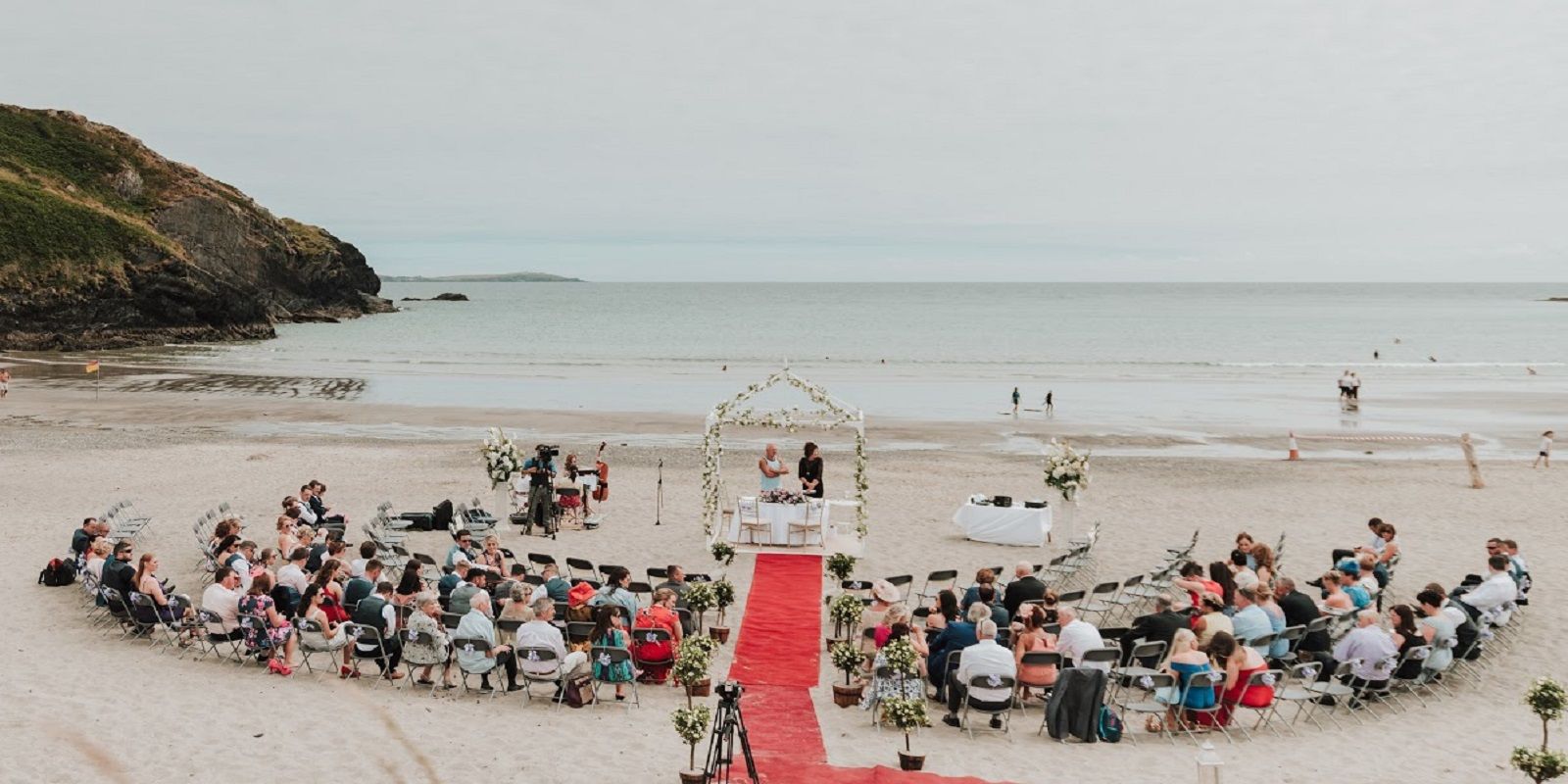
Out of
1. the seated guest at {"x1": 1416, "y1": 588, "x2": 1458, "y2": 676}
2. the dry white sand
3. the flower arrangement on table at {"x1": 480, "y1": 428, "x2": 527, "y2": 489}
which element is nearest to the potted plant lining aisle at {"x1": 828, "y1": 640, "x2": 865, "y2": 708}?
the dry white sand

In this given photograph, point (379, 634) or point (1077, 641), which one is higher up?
point (1077, 641)

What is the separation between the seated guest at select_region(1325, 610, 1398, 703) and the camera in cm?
1088

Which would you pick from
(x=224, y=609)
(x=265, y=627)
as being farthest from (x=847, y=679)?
(x=224, y=609)

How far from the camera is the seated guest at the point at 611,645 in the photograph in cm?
1106

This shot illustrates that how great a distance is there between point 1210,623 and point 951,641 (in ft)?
8.31

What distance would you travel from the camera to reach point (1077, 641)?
10.8m

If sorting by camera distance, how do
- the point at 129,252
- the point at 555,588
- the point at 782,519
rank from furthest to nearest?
the point at 129,252 → the point at 782,519 → the point at 555,588

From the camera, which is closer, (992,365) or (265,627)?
(265,627)

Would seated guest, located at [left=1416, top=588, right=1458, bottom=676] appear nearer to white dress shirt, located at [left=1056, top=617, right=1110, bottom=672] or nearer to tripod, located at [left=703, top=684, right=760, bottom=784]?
white dress shirt, located at [left=1056, top=617, right=1110, bottom=672]

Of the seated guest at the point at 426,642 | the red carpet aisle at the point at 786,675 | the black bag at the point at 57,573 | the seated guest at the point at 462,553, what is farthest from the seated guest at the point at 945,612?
the black bag at the point at 57,573

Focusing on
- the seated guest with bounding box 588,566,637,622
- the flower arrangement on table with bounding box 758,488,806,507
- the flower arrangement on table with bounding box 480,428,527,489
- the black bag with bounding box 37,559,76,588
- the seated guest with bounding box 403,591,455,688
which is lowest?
the black bag with bounding box 37,559,76,588

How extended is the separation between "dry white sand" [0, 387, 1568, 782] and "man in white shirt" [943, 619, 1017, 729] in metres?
0.33

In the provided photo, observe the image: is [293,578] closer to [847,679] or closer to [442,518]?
[847,679]

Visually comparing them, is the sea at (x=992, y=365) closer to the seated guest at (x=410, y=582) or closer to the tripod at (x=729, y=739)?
the seated guest at (x=410, y=582)
